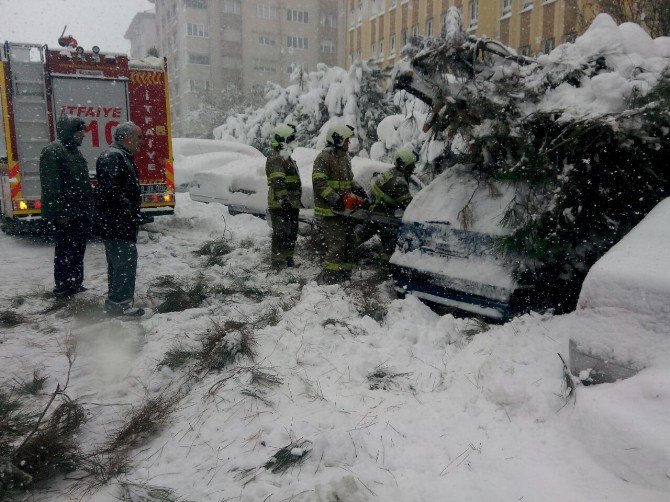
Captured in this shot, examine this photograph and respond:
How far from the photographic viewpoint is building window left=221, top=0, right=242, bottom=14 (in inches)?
1854

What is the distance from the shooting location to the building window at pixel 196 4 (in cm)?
4541

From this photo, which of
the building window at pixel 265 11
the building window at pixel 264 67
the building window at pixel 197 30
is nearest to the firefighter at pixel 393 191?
the building window at pixel 197 30

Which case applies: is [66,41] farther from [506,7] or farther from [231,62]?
[231,62]

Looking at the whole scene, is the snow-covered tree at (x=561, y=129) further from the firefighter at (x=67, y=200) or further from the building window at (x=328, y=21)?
the building window at (x=328, y=21)

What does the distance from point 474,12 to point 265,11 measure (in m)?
31.5

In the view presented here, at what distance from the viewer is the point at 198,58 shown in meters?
46.4

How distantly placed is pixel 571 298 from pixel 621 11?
8.19m

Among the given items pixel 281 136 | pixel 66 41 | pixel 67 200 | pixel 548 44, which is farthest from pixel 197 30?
pixel 67 200

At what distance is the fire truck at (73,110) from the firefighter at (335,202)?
12.8ft

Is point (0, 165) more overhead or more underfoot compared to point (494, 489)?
more overhead

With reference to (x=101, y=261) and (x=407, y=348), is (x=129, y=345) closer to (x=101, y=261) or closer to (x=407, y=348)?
(x=407, y=348)

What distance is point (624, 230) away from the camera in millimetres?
3471

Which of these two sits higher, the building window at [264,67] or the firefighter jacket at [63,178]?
the building window at [264,67]

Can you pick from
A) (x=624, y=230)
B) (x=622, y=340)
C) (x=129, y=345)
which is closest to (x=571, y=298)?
(x=624, y=230)
